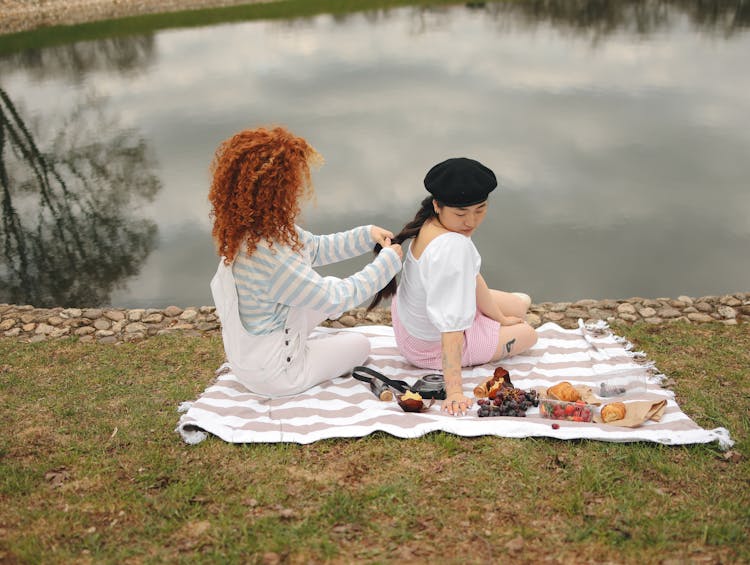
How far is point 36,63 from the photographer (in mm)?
18250

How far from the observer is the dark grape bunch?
3.86 m

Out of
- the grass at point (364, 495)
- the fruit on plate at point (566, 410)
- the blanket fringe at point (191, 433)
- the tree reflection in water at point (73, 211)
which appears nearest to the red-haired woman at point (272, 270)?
the blanket fringe at point (191, 433)

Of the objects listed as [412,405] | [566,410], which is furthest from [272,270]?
[566,410]

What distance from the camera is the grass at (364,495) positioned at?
115 inches

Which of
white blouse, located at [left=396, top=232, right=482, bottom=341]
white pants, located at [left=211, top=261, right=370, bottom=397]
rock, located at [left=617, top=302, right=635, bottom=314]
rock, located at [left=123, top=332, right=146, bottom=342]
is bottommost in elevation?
rock, located at [left=617, top=302, right=635, bottom=314]

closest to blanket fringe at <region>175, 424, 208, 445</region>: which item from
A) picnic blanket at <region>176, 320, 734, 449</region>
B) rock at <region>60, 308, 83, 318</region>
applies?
picnic blanket at <region>176, 320, 734, 449</region>

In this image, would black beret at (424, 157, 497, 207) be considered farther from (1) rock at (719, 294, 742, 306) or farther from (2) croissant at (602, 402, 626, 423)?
(1) rock at (719, 294, 742, 306)

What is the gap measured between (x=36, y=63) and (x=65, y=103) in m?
4.95

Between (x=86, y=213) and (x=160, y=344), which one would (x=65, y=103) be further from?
(x=160, y=344)

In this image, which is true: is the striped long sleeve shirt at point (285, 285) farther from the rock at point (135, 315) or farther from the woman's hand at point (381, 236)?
the rock at point (135, 315)

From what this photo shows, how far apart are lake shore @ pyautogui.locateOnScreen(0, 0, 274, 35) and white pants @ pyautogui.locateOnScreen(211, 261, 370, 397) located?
73.8ft

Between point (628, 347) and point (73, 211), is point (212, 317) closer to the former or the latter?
point (628, 347)

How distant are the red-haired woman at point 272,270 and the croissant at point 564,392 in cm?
117

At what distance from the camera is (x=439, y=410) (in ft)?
13.1
